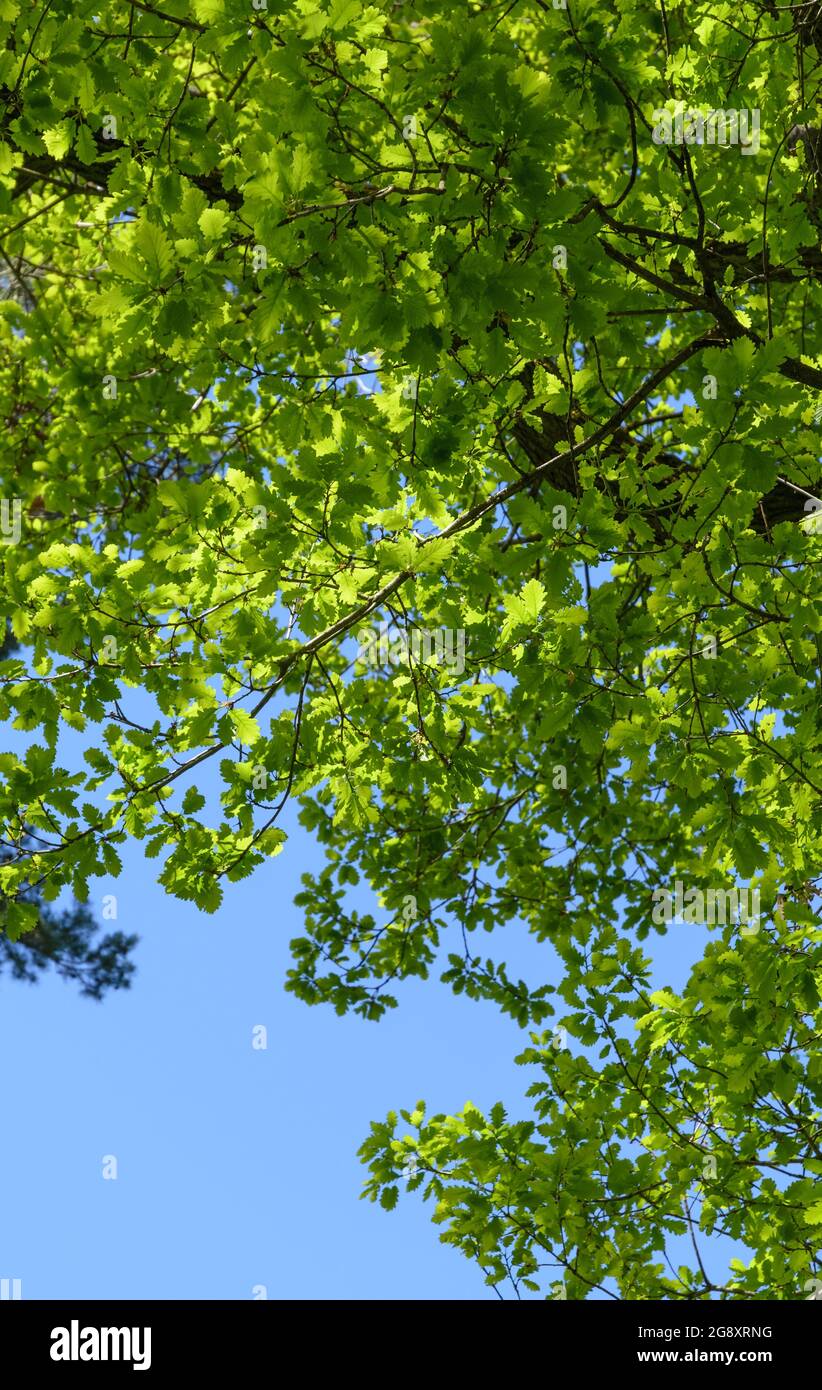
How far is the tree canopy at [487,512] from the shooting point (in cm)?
302

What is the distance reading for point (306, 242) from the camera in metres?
2.93

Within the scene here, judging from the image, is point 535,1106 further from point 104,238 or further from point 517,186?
point 104,238

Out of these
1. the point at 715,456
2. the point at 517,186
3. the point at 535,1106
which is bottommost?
the point at 535,1106

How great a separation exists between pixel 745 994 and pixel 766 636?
1372 mm

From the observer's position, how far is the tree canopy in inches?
119

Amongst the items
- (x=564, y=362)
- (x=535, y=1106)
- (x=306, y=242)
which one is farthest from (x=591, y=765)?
(x=306, y=242)

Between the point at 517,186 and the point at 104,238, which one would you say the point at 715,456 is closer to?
the point at 517,186

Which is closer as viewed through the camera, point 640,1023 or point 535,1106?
point 640,1023

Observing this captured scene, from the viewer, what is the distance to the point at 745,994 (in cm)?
397

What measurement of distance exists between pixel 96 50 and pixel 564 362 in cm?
185

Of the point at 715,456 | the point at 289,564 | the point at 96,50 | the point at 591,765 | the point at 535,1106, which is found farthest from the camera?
the point at 591,765

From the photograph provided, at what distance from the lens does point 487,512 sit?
451 centimetres

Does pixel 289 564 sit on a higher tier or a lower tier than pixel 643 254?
lower

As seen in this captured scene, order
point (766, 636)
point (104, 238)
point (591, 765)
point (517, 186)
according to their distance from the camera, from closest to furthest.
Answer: point (517, 186)
point (766, 636)
point (591, 765)
point (104, 238)
